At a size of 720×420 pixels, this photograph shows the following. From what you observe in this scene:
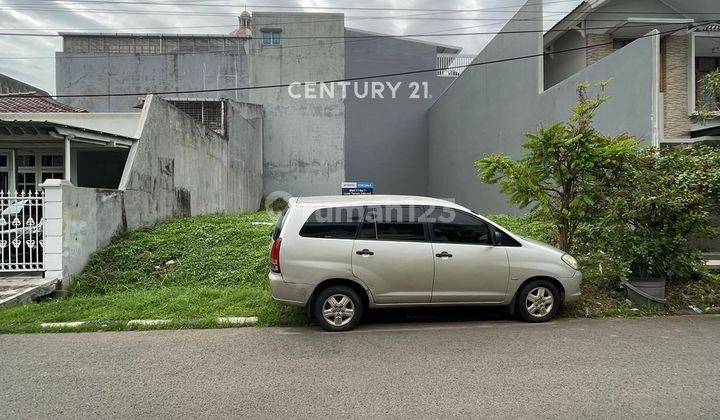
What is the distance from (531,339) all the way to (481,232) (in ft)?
4.73

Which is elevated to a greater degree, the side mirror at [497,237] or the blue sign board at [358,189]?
the blue sign board at [358,189]

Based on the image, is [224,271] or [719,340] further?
[224,271]

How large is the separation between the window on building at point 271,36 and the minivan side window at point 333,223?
21.3 m

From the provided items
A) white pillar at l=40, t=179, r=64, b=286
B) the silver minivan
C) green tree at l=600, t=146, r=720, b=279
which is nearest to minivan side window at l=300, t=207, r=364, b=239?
the silver minivan

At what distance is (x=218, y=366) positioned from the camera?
461cm

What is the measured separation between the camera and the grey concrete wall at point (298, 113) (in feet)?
80.5

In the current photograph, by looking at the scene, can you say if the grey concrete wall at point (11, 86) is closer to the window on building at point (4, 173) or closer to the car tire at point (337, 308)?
the window on building at point (4, 173)

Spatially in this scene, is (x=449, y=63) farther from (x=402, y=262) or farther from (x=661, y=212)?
(x=402, y=262)

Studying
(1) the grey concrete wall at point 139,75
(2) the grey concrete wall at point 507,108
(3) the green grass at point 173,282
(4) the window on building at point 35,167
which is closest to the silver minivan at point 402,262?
(3) the green grass at point 173,282

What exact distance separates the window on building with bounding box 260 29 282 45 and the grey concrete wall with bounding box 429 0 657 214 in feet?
30.1

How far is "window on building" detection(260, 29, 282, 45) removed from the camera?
24719 millimetres

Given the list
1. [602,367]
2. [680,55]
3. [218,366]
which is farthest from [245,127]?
[602,367]

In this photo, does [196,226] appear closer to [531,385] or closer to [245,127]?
[531,385]

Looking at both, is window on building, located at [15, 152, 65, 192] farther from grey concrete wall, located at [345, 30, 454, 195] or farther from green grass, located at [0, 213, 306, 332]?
grey concrete wall, located at [345, 30, 454, 195]
